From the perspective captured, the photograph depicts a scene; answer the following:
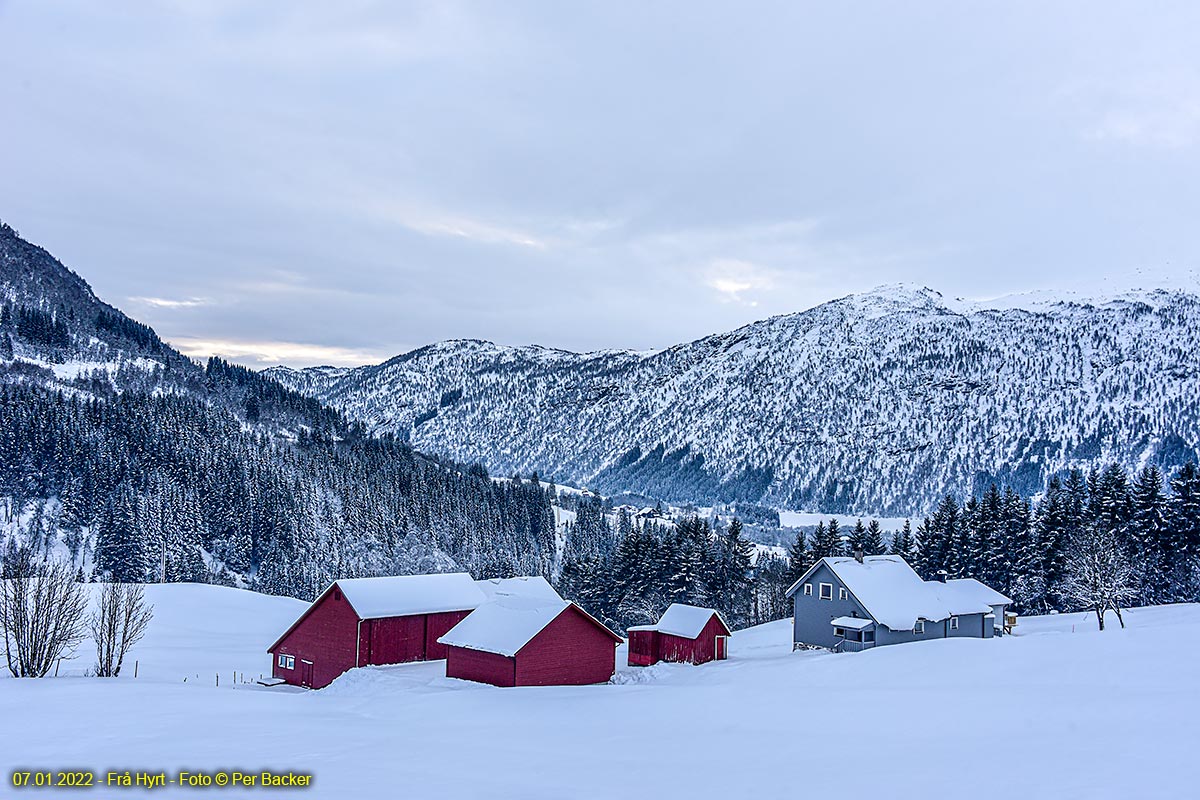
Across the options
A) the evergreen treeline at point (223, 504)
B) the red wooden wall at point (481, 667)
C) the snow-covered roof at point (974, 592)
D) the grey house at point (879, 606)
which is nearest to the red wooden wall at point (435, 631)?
the red wooden wall at point (481, 667)

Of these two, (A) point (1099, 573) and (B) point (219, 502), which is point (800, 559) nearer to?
(A) point (1099, 573)

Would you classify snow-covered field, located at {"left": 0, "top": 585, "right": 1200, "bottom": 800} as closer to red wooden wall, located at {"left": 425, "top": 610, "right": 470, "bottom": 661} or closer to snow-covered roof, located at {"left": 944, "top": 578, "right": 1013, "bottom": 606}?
red wooden wall, located at {"left": 425, "top": 610, "right": 470, "bottom": 661}

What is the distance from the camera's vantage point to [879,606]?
167 feet

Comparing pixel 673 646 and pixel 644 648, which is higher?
pixel 673 646

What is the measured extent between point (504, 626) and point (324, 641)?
445 inches

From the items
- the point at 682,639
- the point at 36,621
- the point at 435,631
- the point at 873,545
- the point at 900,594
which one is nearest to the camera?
the point at 36,621

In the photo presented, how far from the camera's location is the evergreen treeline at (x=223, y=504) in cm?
11588

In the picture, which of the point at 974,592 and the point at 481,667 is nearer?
the point at 481,667

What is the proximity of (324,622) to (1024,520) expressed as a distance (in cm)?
5546

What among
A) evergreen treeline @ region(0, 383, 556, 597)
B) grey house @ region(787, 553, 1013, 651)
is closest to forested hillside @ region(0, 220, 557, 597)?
evergreen treeline @ region(0, 383, 556, 597)

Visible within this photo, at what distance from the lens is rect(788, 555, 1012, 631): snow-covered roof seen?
50.8m

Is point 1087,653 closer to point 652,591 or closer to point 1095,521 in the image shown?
point 1095,521

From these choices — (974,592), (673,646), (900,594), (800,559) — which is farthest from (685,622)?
(800,559)

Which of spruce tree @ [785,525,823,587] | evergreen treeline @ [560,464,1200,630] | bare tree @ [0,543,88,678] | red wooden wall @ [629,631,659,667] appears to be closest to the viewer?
bare tree @ [0,543,88,678]
